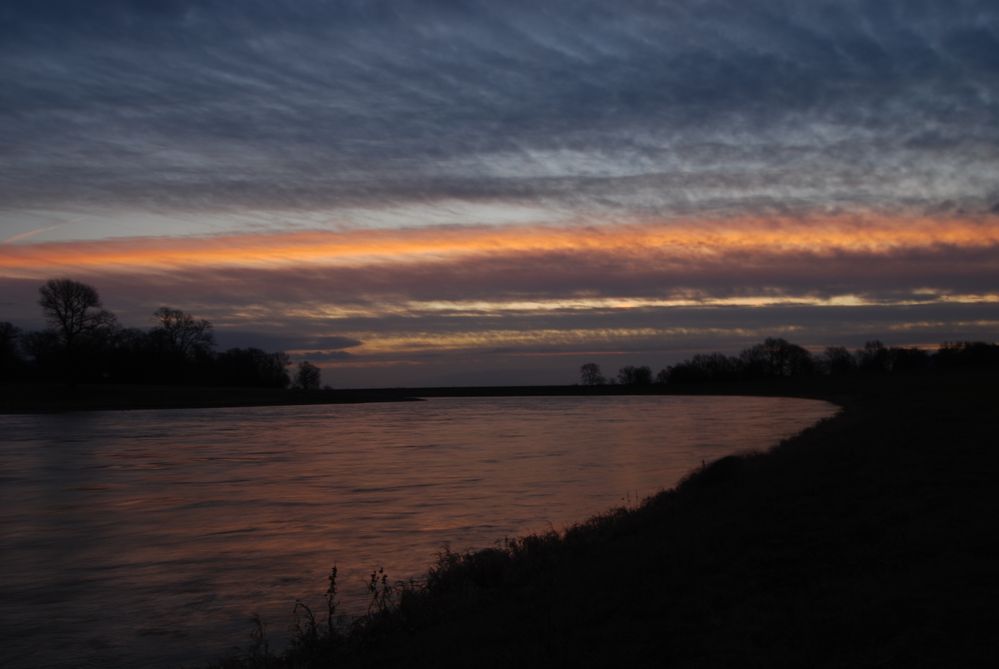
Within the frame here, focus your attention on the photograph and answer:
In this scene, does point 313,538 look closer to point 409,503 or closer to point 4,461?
point 409,503

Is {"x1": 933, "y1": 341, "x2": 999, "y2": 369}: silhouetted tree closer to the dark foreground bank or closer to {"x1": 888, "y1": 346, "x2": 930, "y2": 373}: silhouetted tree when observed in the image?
{"x1": 888, "y1": 346, "x2": 930, "y2": 373}: silhouetted tree

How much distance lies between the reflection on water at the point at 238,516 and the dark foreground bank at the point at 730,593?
182cm

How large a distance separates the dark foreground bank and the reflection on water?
182cm

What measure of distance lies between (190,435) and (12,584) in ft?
130

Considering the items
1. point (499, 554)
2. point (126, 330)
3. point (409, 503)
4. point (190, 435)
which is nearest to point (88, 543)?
point (409, 503)

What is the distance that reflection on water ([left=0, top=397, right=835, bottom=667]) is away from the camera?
12.3m

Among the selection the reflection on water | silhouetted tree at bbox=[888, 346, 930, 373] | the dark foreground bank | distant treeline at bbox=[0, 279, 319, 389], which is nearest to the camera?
the dark foreground bank

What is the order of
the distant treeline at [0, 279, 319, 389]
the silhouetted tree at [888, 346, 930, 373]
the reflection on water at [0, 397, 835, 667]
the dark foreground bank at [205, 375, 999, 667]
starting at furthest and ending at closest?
the silhouetted tree at [888, 346, 930, 373]
the distant treeline at [0, 279, 319, 389]
the reflection on water at [0, 397, 835, 667]
the dark foreground bank at [205, 375, 999, 667]

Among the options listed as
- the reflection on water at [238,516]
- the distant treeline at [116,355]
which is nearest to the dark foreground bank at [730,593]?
the reflection on water at [238,516]

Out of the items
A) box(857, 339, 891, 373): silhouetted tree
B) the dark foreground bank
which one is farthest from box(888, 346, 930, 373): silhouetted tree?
the dark foreground bank

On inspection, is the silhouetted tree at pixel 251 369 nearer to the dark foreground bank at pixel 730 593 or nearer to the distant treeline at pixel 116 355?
the distant treeline at pixel 116 355

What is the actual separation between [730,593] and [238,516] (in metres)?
15.6

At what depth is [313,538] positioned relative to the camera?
18.4 m

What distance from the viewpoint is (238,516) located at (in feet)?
71.4
